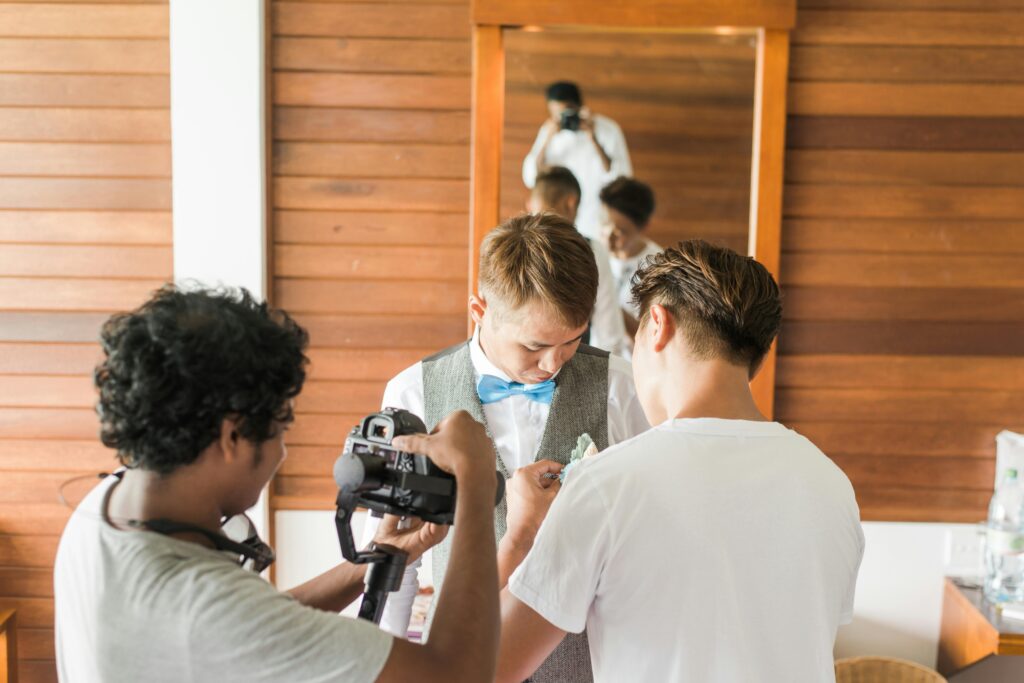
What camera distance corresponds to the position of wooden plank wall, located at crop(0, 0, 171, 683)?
2.71 m

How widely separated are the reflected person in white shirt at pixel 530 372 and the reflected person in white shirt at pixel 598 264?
1.07m

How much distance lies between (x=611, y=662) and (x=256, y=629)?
44 centimetres

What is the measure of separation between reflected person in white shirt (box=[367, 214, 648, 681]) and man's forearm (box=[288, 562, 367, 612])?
0.36m

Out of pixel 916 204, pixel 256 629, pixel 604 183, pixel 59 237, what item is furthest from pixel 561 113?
pixel 256 629

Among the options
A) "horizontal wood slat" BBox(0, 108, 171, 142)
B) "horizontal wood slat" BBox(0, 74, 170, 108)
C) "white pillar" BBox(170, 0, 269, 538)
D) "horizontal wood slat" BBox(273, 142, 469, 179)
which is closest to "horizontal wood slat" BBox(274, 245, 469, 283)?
"white pillar" BBox(170, 0, 269, 538)

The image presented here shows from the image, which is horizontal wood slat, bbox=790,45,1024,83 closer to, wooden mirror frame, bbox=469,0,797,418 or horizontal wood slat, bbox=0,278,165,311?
wooden mirror frame, bbox=469,0,797,418

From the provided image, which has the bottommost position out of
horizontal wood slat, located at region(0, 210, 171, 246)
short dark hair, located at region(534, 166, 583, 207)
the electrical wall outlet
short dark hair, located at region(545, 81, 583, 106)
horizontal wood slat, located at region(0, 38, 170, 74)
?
the electrical wall outlet

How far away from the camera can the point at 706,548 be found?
1.01 meters

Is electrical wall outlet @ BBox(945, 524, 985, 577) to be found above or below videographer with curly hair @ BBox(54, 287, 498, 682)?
below

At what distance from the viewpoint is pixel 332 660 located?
0.85m

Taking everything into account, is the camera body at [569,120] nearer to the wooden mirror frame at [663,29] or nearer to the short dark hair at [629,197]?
the short dark hair at [629,197]

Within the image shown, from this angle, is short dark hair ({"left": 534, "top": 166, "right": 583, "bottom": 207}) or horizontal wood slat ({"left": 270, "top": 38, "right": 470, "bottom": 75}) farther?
short dark hair ({"left": 534, "top": 166, "right": 583, "bottom": 207})

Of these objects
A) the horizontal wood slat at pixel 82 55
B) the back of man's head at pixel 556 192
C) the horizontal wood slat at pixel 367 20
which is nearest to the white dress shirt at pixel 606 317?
the back of man's head at pixel 556 192

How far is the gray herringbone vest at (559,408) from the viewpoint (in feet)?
4.99
